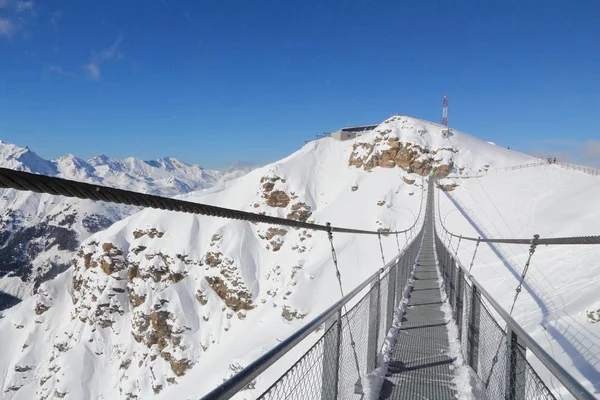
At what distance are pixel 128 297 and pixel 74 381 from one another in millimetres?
15872

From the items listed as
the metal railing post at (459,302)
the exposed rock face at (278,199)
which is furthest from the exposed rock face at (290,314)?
the metal railing post at (459,302)

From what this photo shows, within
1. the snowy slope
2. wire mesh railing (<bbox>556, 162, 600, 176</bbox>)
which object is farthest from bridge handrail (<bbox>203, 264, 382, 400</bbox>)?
wire mesh railing (<bbox>556, 162, 600, 176</bbox>)

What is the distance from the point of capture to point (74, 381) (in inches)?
2527

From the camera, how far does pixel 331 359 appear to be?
8.14 ft

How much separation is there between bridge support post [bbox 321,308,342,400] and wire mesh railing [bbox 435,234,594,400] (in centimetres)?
105

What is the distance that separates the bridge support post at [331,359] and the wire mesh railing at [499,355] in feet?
3.46

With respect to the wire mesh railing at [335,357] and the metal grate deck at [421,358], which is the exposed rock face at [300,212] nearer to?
the metal grate deck at [421,358]

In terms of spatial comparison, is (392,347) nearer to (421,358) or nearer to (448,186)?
(421,358)

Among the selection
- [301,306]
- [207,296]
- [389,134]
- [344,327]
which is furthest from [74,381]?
[344,327]

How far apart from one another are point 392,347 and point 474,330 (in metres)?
1.33

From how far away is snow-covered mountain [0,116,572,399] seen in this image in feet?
130

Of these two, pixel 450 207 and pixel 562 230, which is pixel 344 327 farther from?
pixel 450 207

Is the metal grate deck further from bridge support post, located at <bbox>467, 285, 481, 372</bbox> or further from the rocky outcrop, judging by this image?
the rocky outcrop

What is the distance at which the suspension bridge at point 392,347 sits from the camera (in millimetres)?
1274
